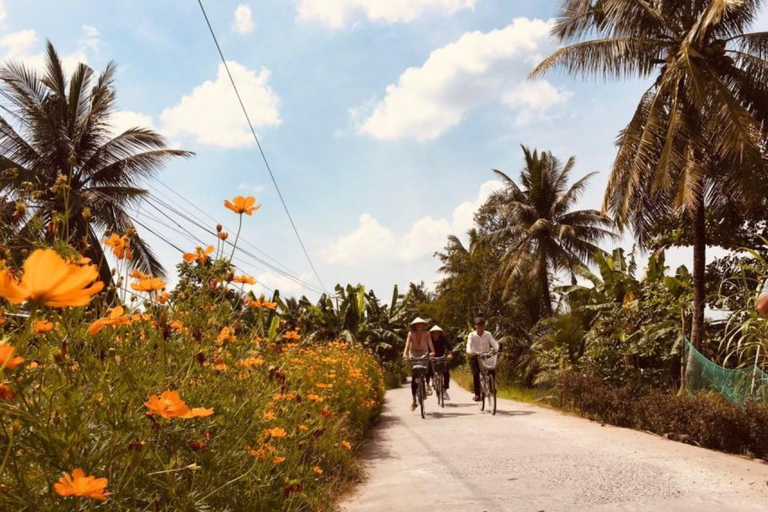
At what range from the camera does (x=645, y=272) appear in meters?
13.6

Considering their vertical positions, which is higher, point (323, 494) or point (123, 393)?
point (123, 393)

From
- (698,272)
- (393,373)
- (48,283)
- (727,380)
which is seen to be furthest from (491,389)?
(393,373)

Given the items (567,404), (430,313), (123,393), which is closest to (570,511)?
(123,393)

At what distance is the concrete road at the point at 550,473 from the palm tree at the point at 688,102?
4.67 meters

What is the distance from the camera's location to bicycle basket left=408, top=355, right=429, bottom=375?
9539 mm

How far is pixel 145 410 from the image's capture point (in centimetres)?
176

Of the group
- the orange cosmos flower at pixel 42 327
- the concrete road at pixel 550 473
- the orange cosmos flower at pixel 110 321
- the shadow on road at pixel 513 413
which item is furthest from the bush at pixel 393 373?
the orange cosmos flower at pixel 42 327

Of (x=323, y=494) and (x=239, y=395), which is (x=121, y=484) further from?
(x=323, y=494)

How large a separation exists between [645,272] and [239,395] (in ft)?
42.4

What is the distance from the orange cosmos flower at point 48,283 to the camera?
2.53ft

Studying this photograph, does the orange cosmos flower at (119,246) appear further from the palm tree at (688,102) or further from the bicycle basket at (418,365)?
the palm tree at (688,102)

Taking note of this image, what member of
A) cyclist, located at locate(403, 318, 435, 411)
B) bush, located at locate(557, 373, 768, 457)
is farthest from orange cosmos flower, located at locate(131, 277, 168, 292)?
cyclist, located at locate(403, 318, 435, 411)

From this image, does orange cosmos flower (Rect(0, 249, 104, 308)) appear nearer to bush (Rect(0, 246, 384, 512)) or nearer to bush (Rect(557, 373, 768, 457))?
bush (Rect(0, 246, 384, 512))

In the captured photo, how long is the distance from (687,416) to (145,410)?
6149 mm
